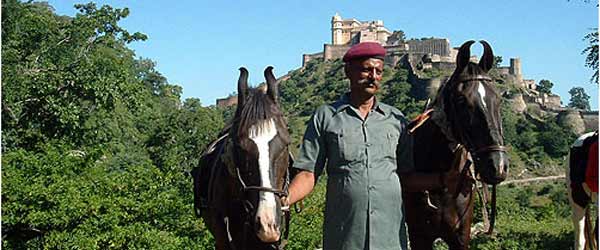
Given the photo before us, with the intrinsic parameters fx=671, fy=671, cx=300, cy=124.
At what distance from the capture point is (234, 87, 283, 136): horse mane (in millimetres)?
3519

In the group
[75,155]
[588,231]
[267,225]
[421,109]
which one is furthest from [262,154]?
[421,109]

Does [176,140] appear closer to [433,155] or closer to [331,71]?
[433,155]

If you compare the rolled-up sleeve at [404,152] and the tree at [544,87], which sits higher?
the tree at [544,87]

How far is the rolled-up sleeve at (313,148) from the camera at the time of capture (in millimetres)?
3332

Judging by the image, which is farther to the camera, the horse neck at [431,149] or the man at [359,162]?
the horse neck at [431,149]


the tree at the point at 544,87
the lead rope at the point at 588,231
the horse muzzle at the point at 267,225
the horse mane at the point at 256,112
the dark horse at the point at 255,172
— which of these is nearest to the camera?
the horse muzzle at the point at 267,225

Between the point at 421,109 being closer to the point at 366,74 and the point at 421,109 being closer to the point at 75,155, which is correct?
the point at 75,155

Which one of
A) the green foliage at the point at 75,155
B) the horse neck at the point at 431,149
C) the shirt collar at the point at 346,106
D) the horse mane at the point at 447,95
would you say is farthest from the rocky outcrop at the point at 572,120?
the shirt collar at the point at 346,106

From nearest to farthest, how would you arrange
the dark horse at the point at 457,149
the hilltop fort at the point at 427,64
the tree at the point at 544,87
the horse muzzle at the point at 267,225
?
the horse muzzle at the point at 267,225
the dark horse at the point at 457,149
the hilltop fort at the point at 427,64
the tree at the point at 544,87

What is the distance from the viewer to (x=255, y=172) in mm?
3330

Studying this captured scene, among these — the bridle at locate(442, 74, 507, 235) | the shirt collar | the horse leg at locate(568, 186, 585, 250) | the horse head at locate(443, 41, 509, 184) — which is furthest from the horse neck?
the horse leg at locate(568, 186, 585, 250)

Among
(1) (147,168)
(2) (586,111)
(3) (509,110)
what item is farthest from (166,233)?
(2) (586,111)

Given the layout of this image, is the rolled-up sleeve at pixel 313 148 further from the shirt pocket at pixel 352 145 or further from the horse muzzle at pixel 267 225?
the horse muzzle at pixel 267 225


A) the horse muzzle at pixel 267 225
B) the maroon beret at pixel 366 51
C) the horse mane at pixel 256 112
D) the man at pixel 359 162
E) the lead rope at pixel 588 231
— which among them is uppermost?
the maroon beret at pixel 366 51
